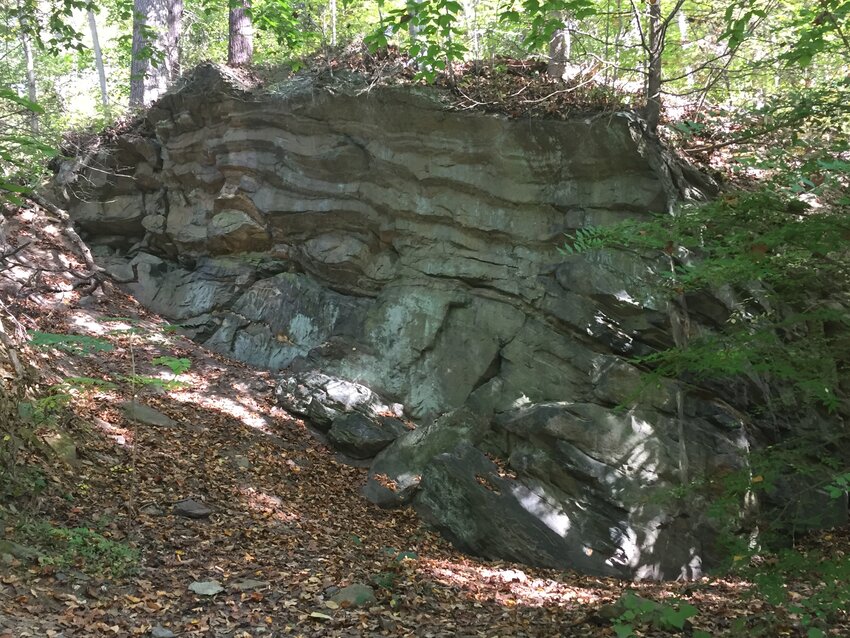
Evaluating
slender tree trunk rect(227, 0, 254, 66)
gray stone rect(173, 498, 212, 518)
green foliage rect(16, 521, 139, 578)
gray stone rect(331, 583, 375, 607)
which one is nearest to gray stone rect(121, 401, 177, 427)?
gray stone rect(173, 498, 212, 518)

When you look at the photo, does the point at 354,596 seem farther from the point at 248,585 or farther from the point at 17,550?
the point at 17,550

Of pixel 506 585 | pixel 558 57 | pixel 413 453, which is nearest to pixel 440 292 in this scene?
pixel 413 453

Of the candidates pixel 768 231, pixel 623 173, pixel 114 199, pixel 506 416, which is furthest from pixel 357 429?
pixel 114 199

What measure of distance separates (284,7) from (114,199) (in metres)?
6.45

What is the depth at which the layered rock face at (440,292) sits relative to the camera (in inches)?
307

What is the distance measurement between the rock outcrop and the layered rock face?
0.11 ft

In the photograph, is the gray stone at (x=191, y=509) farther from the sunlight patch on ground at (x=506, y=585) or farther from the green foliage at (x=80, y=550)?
the sunlight patch on ground at (x=506, y=585)

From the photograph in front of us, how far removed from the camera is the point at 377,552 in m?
6.61

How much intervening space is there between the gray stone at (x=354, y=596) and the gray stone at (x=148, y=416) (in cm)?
375

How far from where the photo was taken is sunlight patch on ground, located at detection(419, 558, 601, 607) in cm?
599

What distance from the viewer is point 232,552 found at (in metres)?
5.84

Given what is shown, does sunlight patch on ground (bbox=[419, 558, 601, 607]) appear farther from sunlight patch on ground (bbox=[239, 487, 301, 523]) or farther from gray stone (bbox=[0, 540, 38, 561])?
gray stone (bbox=[0, 540, 38, 561])

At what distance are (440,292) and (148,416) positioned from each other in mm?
5020

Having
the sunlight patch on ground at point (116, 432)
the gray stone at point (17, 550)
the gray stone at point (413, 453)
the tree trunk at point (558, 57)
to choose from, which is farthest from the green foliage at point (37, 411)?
the tree trunk at point (558, 57)
